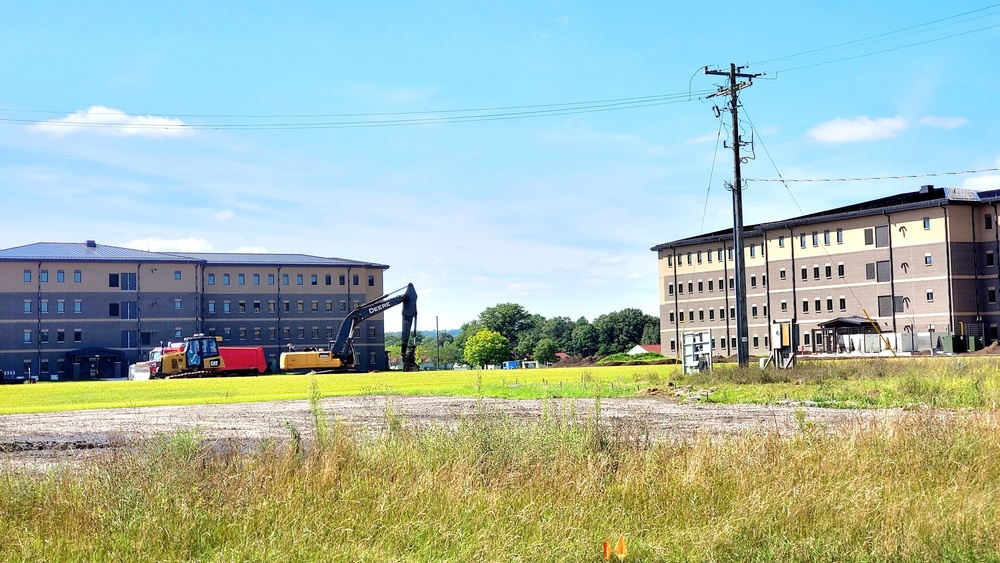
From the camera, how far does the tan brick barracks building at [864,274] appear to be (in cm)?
7888

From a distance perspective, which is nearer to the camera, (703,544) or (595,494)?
(703,544)

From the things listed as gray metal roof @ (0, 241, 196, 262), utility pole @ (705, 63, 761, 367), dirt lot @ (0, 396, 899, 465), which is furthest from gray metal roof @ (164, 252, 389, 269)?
dirt lot @ (0, 396, 899, 465)

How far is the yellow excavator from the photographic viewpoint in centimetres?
7288

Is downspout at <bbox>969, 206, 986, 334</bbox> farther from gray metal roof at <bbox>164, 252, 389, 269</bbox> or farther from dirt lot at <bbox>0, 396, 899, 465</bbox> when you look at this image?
gray metal roof at <bbox>164, 252, 389, 269</bbox>

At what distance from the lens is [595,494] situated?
9.16 metres

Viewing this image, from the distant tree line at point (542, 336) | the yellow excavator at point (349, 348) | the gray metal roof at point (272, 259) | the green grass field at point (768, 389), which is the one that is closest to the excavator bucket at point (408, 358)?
the yellow excavator at point (349, 348)

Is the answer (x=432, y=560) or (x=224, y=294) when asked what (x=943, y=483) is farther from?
(x=224, y=294)

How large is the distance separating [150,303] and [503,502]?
335 ft

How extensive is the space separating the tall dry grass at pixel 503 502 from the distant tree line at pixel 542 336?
148997 millimetres

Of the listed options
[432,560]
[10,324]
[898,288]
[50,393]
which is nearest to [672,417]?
[432,560]

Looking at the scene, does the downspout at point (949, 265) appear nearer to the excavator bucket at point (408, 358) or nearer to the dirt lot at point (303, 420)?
the excavator bucket at point (408, 358)

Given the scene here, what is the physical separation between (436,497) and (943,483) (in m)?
5.42

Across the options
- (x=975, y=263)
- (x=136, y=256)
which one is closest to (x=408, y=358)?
(x=136, y=256)

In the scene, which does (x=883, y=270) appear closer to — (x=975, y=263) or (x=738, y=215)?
(x=975, y=263)
